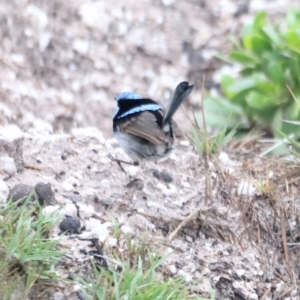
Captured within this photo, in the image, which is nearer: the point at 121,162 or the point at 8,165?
the point at 8,165

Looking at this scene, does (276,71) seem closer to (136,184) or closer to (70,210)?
(136,184)

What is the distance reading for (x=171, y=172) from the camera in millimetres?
3969

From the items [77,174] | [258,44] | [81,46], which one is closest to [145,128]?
[77,174]

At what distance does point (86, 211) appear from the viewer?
133 inches

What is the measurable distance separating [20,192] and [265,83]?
2.46 meters

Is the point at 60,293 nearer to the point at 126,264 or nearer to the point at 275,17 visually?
the point at 126,264

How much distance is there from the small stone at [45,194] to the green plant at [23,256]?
297 millimetres

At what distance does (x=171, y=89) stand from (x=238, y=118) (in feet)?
3.20

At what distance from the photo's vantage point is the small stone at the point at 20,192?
10.6ft

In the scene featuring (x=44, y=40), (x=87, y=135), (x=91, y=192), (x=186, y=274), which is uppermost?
(x=44, y=40)

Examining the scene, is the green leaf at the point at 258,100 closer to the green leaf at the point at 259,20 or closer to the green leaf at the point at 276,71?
the green leaf at the point at 276,71

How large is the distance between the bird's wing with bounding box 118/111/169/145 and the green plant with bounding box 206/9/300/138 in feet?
4.83

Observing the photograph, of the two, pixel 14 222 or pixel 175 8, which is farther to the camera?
pixel 175 8

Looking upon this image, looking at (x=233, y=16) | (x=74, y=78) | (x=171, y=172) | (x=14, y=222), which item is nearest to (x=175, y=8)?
(x=233, y=16)
